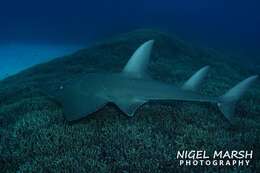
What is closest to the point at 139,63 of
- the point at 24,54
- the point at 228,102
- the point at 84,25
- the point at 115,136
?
the point at 115,136

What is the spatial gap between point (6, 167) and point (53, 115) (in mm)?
1728

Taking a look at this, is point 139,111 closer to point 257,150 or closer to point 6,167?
point 257,150

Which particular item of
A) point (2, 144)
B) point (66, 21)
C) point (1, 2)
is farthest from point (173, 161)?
point (1, 2)

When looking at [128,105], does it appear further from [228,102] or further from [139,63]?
[228,102]

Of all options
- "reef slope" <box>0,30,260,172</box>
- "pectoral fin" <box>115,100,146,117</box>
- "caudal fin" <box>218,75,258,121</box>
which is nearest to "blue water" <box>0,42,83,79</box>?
"reef slope" <box>0,30,260,172</box>

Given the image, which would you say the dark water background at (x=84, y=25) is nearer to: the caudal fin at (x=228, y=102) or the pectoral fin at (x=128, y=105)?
the pectoral fin at (x=128, y=105)

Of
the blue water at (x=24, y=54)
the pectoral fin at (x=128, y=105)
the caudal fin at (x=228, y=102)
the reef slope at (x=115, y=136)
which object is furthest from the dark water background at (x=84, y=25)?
the caudal fin at (x=228, y=102)

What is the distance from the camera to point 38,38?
40.2m

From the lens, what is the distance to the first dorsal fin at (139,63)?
5.63m

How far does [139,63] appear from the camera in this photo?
5.69m

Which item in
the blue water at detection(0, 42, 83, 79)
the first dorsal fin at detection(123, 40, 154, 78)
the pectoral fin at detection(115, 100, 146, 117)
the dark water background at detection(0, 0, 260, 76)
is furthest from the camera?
the dark water background at detection(0, 0, 260, 76)

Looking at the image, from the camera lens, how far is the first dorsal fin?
222 inches

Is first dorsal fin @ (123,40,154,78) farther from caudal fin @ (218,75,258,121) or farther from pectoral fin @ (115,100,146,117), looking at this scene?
caudal fin @ (218,75,258,121)

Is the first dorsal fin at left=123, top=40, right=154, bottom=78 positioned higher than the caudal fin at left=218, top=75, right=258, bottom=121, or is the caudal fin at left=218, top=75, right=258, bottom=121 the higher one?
the first dorsal fin at left=123, top=40, right=154, bottom=78
